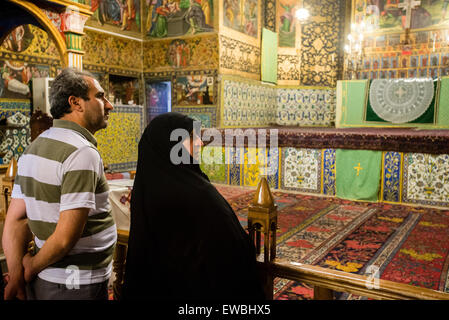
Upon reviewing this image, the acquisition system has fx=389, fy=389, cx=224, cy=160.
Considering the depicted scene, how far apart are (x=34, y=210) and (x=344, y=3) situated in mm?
12041

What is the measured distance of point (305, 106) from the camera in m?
12.5

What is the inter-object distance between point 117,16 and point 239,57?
3.37m

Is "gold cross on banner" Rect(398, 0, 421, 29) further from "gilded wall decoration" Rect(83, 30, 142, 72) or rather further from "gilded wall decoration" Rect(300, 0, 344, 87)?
"gilded wall decoration" Rect(83, 30, 142, 72)

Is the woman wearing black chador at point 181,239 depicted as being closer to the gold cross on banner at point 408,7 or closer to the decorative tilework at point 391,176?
the decorative tilework at point 391,176

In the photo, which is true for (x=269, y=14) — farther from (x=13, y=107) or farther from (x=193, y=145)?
(x=193, y=145)

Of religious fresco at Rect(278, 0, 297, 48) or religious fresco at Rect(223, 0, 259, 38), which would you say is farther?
religious fresco at Rect(278, 0, 297, 48)

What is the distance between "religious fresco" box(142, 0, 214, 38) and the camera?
10.0 m

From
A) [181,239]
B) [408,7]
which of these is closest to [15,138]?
[181,239]

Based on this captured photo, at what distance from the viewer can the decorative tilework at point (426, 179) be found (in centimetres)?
649

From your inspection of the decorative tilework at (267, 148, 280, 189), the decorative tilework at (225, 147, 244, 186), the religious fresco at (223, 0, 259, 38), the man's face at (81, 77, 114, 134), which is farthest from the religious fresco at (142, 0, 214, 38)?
the man's face at (81, 77, 114, 134)

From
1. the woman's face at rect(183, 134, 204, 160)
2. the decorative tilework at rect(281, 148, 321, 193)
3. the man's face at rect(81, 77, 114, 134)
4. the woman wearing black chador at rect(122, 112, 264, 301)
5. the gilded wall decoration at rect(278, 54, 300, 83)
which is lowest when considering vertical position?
the decorative tilework at rect(281, 148, 321, 193)

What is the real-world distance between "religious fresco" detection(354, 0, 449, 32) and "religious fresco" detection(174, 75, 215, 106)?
16.1ft

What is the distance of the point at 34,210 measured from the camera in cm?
171

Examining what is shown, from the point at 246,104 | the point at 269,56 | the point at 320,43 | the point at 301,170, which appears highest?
the point at 320,43
